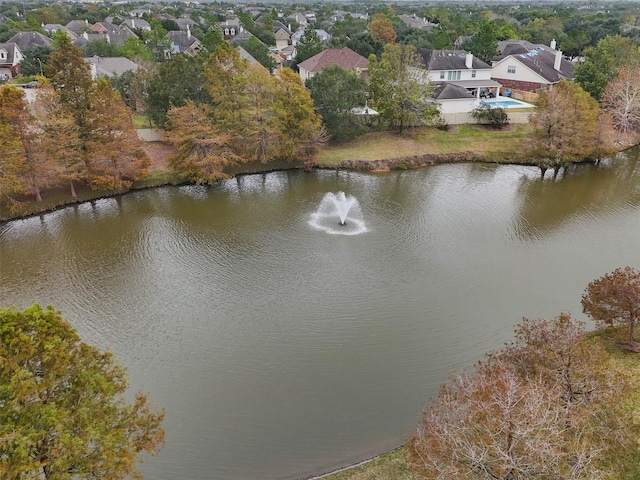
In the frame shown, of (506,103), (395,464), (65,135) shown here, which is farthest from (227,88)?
(395,464)

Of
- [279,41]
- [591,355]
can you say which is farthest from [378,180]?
[279,41]

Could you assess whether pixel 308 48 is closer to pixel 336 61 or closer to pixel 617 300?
pixel 336 61

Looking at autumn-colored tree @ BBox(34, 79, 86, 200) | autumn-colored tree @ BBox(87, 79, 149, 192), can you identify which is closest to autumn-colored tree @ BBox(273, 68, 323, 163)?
autumn-colored tree @ BBox(87, 79, 149, 192)

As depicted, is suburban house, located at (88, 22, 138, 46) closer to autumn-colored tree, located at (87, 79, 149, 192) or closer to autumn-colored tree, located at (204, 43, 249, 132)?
autumn-colored tree, located at (204, 43, 249, 132)

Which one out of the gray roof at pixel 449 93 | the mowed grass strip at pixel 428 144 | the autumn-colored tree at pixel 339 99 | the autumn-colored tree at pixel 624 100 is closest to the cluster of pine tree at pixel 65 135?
the autumn-colored tree at pixel 339 99

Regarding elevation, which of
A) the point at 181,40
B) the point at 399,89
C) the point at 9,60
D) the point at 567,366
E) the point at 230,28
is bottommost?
the point at 567,366

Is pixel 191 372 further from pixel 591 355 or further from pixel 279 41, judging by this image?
pixel 279 41
